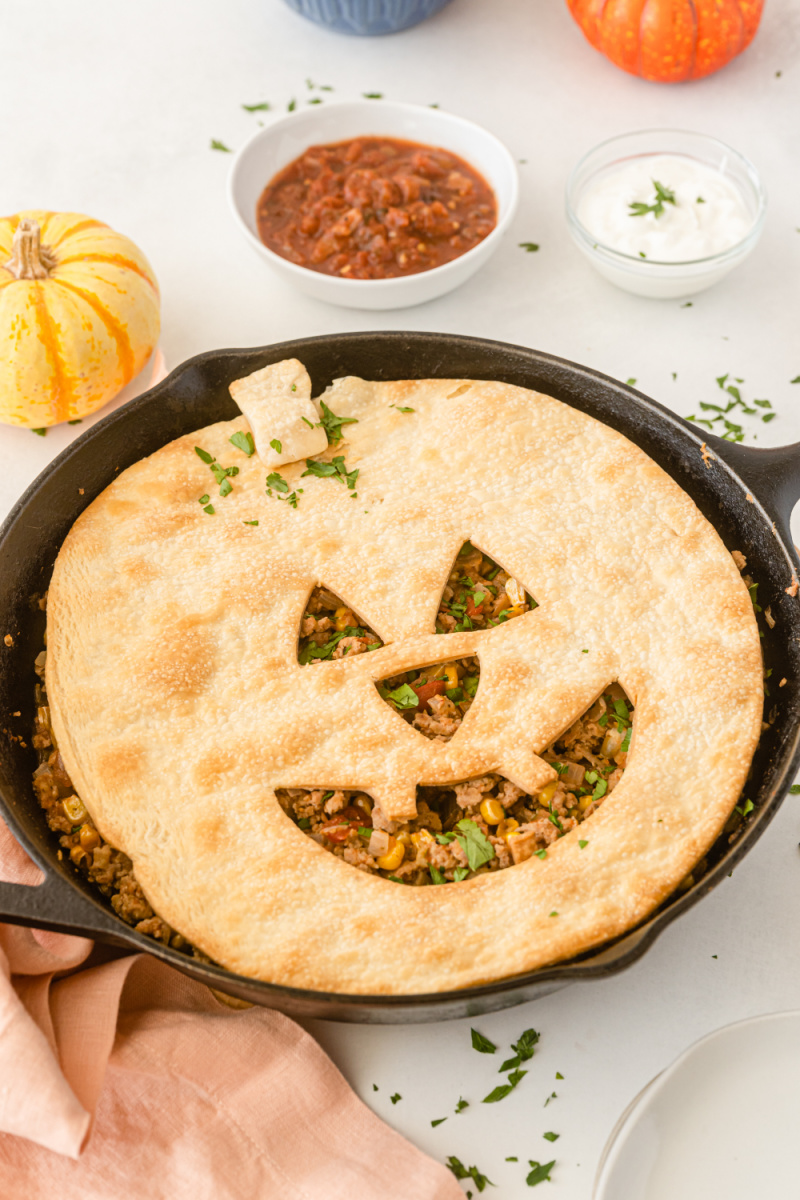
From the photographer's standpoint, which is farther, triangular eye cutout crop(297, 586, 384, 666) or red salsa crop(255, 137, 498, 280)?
red salsa crop(255, 137, 498, 280)

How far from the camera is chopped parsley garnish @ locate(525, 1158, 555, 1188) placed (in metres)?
2.66

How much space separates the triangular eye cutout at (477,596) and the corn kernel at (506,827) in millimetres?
580

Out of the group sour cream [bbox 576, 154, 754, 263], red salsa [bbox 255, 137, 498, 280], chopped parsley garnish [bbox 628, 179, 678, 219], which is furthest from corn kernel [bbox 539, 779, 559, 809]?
chopped parsley garnish [bbox 628, 179, 678, 219]

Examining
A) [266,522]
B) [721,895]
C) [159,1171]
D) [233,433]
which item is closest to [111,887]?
[159,1171]

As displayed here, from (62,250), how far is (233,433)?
3.30 feet

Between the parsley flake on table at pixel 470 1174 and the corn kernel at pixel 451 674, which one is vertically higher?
the corn kernel at pixel 451 674

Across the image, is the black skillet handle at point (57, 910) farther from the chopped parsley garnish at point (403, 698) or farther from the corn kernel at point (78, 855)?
the chopped parsley garnish at point (403, 698)

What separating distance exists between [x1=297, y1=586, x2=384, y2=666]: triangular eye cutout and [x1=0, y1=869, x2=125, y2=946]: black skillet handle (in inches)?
35.8

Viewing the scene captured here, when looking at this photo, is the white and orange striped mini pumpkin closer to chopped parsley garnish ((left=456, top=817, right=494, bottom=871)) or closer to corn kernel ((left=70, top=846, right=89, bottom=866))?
corn kernel ((left=70, top=846, right=89, bottom=866))

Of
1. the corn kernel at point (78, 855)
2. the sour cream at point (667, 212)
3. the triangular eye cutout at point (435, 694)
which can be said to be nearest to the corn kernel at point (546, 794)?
the triangular eye cutout at point (435, 694)

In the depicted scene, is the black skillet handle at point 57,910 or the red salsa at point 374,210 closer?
the black skillet handle at point 57,910

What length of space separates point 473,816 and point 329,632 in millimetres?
706

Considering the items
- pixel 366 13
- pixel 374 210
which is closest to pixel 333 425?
pixel 374 210

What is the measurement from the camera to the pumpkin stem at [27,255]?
11.4ft
